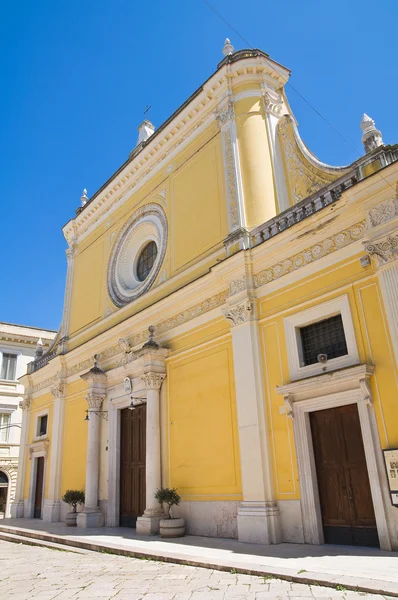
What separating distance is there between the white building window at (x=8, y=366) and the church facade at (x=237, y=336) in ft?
33.4

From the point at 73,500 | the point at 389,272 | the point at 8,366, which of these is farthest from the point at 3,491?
the point at 389,272

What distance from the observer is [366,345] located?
7.79m

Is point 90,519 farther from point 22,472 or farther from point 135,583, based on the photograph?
point 135,583

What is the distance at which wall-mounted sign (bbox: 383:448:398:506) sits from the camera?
22.2 feet

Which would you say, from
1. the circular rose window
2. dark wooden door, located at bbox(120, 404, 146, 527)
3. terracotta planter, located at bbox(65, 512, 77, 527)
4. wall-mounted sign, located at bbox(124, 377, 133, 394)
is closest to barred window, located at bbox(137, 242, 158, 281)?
the circular rose window

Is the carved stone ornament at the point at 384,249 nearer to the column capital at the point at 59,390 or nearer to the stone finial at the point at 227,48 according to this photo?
the stone finial at the point at 227,48

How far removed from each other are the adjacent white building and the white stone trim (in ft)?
58.1

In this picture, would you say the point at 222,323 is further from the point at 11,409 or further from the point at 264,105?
the point at 11,409

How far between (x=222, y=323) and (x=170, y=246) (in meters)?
3.64

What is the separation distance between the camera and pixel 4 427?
84.7 ft

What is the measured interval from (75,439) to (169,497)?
641 centimetres

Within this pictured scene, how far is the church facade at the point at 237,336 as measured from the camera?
7.84m

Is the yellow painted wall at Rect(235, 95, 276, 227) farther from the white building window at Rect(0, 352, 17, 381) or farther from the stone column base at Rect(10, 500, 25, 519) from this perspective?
the white building window at Rect(0, 352, 17, 381)

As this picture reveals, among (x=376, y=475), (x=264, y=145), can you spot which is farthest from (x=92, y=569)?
(x=264, y=145)
